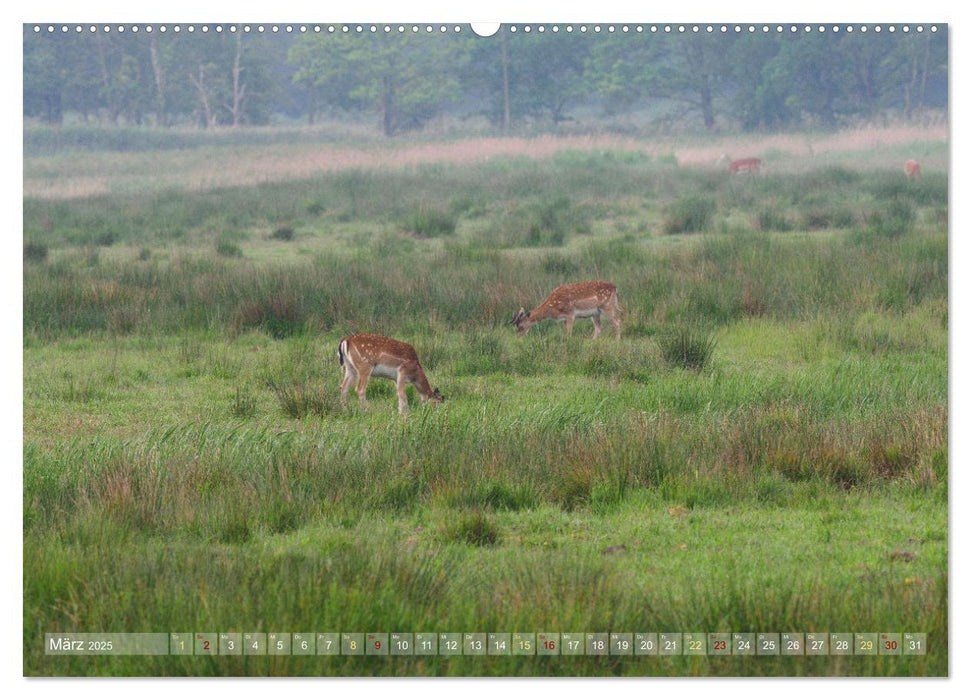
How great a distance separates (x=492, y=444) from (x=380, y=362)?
2.48 meters

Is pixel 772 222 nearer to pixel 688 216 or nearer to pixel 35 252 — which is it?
pixel 688 216

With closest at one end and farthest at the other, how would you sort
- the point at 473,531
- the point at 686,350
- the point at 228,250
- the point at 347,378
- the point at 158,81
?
the point at 473,531 < the point at 347,378 < the point at 686,350 < the point at 158,81 < the point at 228,250

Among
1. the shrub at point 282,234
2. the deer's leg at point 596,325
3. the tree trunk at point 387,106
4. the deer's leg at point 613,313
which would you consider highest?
the tree trunk at point 387,106

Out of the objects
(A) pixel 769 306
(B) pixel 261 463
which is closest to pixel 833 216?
(A) pixel 769 306

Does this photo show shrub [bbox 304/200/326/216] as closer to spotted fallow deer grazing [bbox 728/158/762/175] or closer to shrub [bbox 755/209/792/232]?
shrub [bbox 755/209/792/232]

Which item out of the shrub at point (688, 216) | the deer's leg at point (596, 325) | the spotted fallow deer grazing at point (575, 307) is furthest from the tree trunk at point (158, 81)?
the shrub at point (688, 216)

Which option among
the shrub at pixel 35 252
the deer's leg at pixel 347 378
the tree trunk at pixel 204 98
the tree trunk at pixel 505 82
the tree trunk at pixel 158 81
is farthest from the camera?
the tree trunk at pixel 505 82

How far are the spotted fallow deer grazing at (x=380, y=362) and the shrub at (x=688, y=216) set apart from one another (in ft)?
41.6

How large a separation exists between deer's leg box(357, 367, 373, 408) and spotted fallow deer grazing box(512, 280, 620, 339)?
3642 mm

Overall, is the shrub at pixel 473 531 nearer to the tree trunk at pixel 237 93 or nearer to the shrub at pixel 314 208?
the tree trunk at pixel 237 93

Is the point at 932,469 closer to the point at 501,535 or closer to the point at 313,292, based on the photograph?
the point at 501,535

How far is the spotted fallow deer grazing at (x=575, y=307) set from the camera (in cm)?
1381

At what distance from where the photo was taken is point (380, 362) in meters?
10.4

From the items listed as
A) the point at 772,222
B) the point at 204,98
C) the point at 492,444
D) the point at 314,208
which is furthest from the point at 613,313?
the point at 314,208
